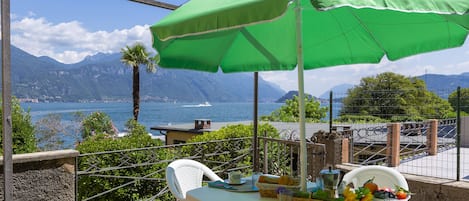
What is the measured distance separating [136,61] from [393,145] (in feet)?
66.5

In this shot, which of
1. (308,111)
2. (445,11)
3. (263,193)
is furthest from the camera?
(308,111)

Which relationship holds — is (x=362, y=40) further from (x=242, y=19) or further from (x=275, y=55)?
(x=242, y=19)

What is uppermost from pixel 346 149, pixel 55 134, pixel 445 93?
pixel 445 93

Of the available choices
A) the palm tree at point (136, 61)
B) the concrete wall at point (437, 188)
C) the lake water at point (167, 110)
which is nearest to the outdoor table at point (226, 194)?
the concrete wall at point (437, 188)

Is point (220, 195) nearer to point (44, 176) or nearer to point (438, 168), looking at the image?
point (44, 176)

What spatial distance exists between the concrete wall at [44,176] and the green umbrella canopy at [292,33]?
4.88 ft

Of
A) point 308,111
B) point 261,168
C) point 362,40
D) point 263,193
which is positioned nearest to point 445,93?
point 261,168

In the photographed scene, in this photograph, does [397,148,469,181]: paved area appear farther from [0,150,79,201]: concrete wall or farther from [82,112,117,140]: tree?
[82,112,117,140]: tree

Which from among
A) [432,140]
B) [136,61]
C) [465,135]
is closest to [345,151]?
[432,140]

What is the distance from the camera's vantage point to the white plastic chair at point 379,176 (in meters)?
2.50

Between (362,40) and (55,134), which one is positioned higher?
(362,40)

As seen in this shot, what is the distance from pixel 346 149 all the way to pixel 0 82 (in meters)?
3.80

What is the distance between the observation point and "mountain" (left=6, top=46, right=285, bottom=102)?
72375 mm

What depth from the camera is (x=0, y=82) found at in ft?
8.95
